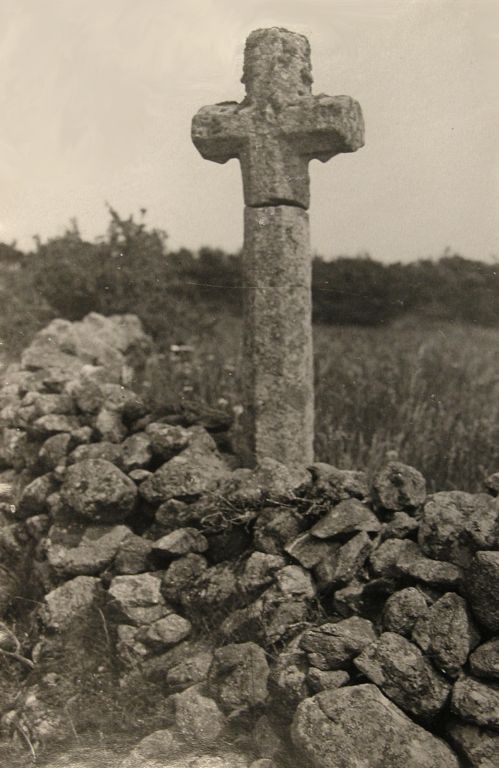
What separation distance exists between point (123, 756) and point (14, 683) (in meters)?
0.95

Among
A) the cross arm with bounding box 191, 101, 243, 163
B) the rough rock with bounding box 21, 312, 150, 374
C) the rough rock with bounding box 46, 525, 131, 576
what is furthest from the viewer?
the rough rock with bounding box 21, 312, 150, 374

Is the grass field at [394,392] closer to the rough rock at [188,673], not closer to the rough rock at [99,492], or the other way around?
the rough rock at [99,492]

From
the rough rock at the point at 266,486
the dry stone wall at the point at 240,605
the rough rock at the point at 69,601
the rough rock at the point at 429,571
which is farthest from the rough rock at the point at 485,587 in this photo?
the rough rock at the point at 69,601

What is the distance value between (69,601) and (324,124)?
3.41m

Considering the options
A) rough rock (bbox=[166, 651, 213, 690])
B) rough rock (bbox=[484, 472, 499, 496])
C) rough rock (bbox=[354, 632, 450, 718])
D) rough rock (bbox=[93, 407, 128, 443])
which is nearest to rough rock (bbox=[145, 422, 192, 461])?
rough rock (bbox=[93, 407, 128, 443])

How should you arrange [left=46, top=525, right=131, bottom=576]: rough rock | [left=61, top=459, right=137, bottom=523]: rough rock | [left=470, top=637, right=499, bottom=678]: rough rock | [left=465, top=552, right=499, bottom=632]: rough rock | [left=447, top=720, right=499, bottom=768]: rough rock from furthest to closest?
[left=61, top=459, right=137, bottom=523]: rough rock < [left=46, top=525, right=131, bottom=576]: rough rock < [left=465, top=552, right=499, bottom=632]: rough rock < [left=470, top=637, right=499, bottom=678]: rough rock < [left=447, top=720, right=499, bottom=768]: rough rock

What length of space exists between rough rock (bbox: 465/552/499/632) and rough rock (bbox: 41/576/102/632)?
82.9 inches

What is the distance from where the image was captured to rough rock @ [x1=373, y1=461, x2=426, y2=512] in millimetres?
4059

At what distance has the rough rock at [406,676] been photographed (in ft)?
10.1

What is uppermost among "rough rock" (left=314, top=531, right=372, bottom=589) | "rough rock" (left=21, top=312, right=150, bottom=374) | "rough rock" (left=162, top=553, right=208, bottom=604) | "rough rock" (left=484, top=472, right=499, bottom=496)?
"rough rock" (left=21, top=312, right=150, bottom=374)

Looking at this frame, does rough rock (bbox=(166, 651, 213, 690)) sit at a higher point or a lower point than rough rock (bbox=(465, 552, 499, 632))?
lower

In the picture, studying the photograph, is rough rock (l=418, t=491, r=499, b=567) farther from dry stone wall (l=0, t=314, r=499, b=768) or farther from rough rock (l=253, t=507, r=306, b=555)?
rough rock (l=253, t=507, r=306, b=555)

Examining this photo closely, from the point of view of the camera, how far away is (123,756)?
3367mm

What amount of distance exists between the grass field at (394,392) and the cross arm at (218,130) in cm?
187
